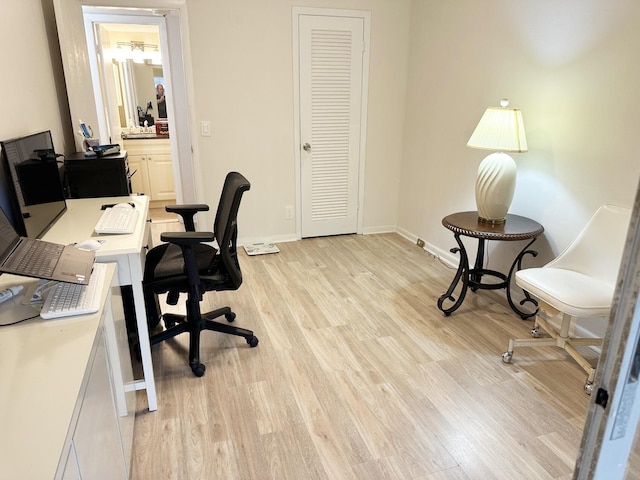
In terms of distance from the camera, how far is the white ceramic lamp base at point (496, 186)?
269 cm

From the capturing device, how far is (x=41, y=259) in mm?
1415

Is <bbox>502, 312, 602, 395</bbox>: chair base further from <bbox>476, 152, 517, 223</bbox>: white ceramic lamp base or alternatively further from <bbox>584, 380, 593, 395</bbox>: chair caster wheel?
<bbox>476, 152, 517, 223</bbox>: white ceramic lamp base

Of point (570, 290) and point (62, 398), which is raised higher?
point (62, 398)

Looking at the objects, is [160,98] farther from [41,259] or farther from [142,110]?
[41,259]

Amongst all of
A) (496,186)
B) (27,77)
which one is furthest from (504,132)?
(27,77)

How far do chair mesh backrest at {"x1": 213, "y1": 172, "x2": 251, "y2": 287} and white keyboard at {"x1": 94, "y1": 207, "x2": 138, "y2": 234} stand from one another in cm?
43

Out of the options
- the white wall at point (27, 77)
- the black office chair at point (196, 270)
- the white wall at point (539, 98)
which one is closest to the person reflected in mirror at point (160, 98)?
the white wall at point (27, 77)

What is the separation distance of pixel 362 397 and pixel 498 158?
166 cm

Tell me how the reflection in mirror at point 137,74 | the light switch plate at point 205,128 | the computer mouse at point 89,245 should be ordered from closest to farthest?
the computer mouse at point 89,245 < the light switch plate at point 205,128 < the reflection in mirror at point 137,74

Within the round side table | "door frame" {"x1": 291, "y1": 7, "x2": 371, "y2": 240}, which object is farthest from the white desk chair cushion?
"door frame" {"x1": 291, "y1": 7, "x2": 371, "y2": 240}

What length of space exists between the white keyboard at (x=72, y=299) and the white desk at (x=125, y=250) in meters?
0.25

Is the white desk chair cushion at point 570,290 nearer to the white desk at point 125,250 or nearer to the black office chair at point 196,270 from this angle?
the black office chair at point 196,270

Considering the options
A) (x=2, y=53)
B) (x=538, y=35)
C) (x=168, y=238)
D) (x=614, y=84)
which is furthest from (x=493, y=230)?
(x=2, y=53)

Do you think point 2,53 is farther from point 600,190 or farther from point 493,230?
point 600,190
